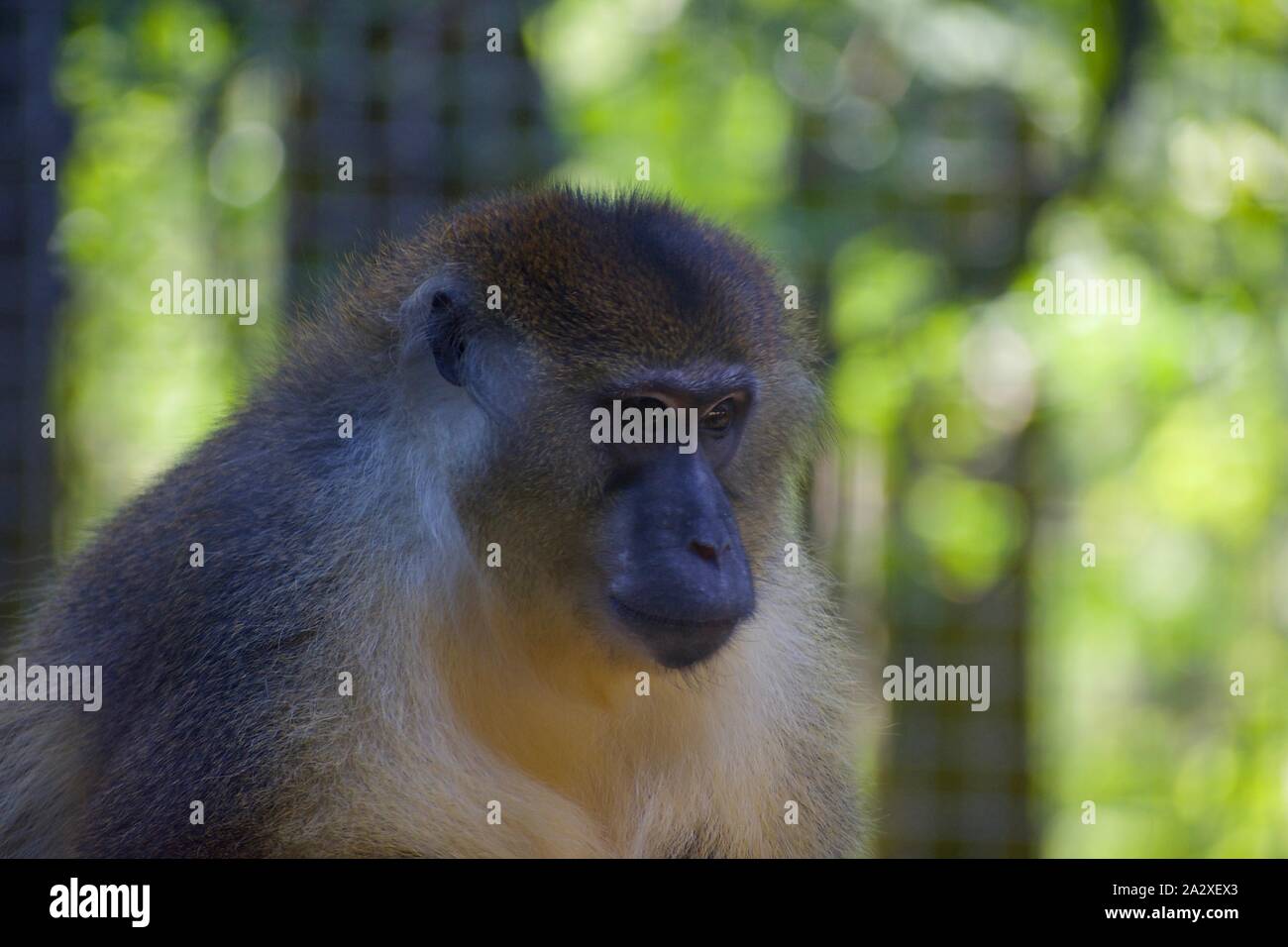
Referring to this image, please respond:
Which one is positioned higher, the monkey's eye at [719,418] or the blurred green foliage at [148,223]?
the blurred green foliage at [148,223]

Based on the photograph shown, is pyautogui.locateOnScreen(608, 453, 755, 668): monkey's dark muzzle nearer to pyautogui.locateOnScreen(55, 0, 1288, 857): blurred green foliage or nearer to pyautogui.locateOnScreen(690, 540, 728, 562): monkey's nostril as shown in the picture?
pyautogui.locateOnScreen(690, 540, 728, 562): monkey's nostril

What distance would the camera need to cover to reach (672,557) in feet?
12.9

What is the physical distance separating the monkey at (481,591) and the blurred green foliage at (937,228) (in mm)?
3928

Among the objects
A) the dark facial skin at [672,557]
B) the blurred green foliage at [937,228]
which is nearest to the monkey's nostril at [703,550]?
the dark facial skin at [672,557]

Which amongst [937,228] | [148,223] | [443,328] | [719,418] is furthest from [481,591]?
[148,223]

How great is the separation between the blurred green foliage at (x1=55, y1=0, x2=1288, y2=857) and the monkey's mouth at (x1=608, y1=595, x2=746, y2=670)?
4.63 m

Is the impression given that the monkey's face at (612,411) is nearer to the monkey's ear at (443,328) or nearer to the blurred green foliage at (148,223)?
the monkey's ear at (443,328)

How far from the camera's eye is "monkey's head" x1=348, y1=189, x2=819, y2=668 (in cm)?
400

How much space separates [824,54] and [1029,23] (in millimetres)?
1309

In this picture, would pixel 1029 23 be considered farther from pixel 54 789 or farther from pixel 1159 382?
pixel 54 789

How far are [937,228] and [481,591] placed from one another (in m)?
5.83

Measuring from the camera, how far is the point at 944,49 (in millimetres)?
9102

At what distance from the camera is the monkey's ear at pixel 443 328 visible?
13.8 ft
